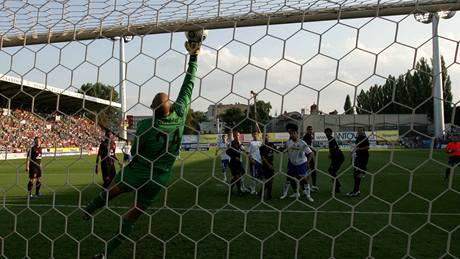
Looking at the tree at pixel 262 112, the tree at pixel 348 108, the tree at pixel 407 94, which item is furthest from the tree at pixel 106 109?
the tree at pixel 407 94

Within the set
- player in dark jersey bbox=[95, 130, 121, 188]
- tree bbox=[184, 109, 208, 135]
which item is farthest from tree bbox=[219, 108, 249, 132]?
player in dark jersey bbox=[95, 130, 121, 188]

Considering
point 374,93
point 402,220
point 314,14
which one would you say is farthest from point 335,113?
point 402,220

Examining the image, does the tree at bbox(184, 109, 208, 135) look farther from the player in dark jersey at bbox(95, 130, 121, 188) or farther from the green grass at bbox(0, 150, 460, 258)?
the player in dark jersey at bbox(95, 130, 121, 188)

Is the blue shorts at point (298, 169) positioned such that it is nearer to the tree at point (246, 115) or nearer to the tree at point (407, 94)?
the tree at point (246, 115)

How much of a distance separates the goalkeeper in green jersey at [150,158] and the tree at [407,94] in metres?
1.40

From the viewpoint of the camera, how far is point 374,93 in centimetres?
299

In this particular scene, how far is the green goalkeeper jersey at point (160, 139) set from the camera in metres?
3.61

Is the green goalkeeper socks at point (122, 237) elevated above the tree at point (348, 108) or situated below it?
below

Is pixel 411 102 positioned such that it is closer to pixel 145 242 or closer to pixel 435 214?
pixel 145 242

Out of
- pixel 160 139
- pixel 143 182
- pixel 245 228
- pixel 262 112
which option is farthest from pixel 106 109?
pixel 245 228

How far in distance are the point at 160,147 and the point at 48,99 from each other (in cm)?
117

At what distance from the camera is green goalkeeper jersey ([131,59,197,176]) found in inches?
142

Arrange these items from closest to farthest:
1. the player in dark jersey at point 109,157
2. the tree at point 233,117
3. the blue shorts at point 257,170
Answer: the tree at point 233,117 < the player in dark jersey at point 109,157 < the blue shorts at point 257,170

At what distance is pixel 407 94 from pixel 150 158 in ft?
6.79
